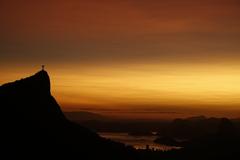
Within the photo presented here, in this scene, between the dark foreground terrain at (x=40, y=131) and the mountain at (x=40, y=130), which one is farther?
the mountain at (x=40, y=130)

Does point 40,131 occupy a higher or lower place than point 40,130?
lower

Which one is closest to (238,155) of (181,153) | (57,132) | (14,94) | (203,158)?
(203,158)

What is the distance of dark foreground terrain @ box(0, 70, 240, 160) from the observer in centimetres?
8764

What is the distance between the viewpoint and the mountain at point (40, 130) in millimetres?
88125

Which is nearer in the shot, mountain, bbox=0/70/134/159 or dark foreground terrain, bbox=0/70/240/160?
dark foreground terrain, bbox=0/70/240/160

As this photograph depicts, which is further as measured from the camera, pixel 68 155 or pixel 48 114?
pixel 48 114

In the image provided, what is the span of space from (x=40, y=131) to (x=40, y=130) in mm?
466

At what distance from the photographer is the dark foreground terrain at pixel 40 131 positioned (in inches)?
3450

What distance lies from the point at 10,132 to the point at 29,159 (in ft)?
32.1

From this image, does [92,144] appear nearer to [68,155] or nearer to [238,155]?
[68,155]

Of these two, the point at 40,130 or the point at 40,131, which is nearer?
the point at 40,131

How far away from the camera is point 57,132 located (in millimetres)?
98312

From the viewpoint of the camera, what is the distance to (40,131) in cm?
9462

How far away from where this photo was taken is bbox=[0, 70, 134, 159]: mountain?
88125 millimetres
